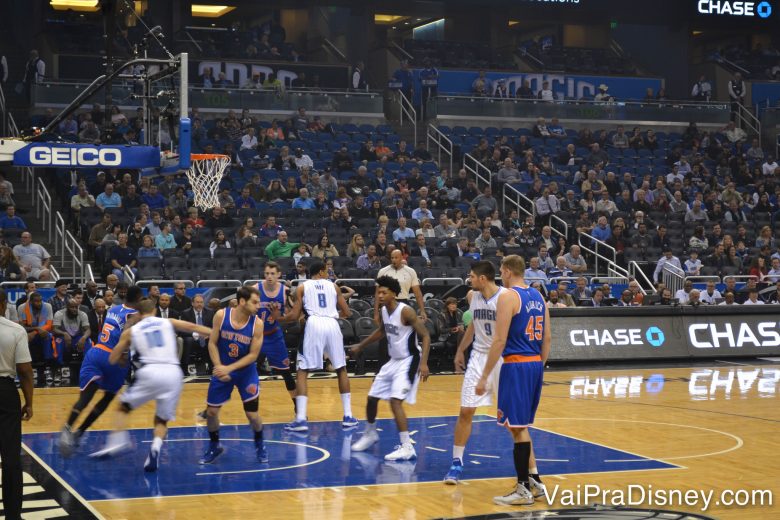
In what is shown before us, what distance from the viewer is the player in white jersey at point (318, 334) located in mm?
13039

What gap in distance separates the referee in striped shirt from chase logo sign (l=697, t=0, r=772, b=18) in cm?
3137

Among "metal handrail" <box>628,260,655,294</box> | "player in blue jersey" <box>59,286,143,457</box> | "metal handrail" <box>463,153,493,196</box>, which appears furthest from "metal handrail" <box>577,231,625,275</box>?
"player in blue jersey" <box>59,286,143,457</box>

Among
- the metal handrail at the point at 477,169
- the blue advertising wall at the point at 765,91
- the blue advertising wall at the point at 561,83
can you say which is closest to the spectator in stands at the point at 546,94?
the blue advertising wall at the point at 561,83

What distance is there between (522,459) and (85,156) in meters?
8.44

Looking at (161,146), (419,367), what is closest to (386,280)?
(419,367)

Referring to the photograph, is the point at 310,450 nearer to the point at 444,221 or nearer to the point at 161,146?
the point at 161,146

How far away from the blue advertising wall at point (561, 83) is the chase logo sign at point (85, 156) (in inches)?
735

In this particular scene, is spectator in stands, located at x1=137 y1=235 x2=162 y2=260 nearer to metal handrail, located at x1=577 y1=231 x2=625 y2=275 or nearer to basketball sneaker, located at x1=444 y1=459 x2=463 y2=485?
metal handrail, located at x1=577 y1=231 x2=625 y2=275

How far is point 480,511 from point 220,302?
1060 cm

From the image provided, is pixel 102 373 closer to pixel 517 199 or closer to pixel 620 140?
pixel 517 199

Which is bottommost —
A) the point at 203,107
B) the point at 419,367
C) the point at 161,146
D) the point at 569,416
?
the point at 569,416

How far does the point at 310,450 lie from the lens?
11.7m

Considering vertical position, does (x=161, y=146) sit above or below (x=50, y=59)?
below

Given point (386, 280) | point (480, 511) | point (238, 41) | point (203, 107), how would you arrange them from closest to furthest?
1. point (480, 511)
2. point (386, 280)
3. point (203, 107)
4. point (238, 41)
